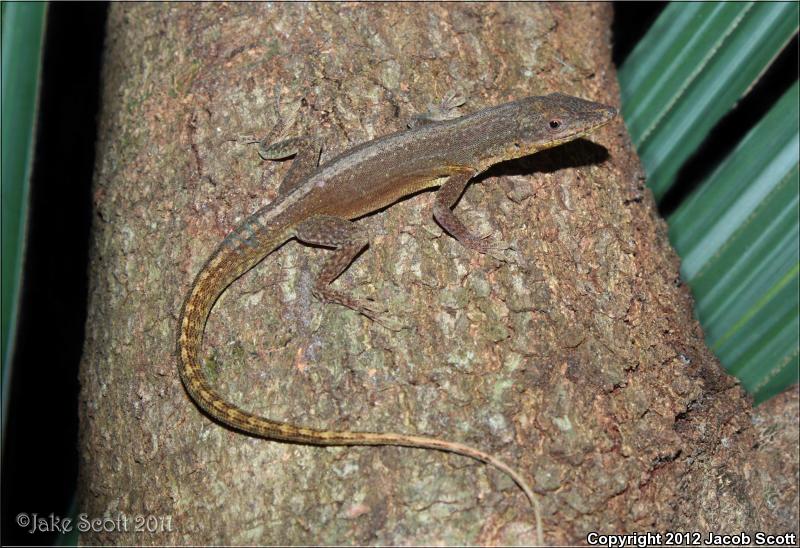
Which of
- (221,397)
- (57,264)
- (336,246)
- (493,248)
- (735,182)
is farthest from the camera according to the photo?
(57,264)

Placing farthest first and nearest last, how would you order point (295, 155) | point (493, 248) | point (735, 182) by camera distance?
point (735, 182) < point (295, 155) < point (493, 248)

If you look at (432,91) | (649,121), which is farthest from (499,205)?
(649,121)

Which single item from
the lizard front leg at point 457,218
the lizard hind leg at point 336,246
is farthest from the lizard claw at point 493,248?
the lizard hind leg at point 336,246

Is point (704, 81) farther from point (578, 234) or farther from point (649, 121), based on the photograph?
point (578, 234)

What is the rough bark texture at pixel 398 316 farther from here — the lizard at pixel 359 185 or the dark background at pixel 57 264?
the dark background at pixel 57 264

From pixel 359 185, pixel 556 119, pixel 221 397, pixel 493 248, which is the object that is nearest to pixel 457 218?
pixel 493 248

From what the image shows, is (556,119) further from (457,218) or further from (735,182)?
(735,182)
